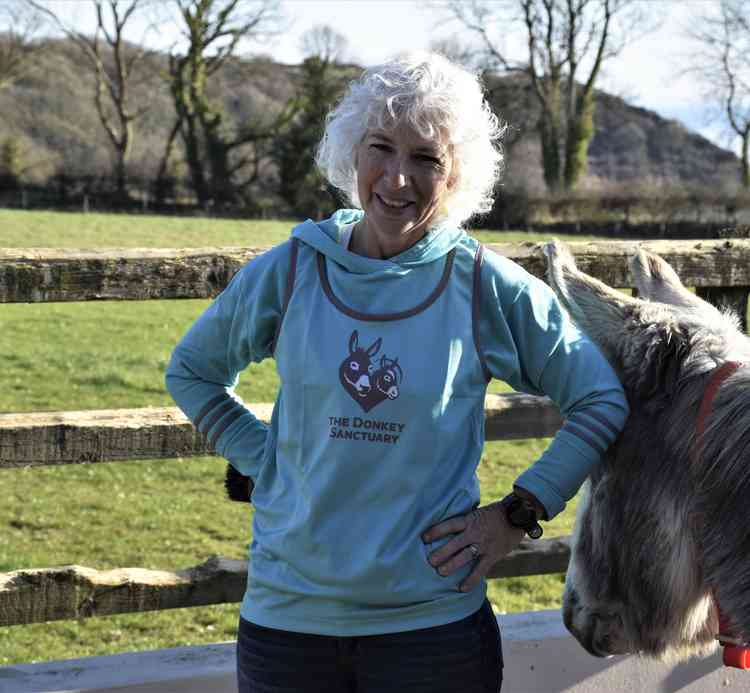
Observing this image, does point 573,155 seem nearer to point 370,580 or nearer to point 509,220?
point 509,220

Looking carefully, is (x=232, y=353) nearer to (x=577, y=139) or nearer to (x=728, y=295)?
(x=728, y=295)

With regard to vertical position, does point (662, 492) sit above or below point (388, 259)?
below

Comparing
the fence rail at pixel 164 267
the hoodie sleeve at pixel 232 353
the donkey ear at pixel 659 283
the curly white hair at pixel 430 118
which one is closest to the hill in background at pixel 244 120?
the fence rail at pixel 164 267

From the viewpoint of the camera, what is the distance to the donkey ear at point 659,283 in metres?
2.02

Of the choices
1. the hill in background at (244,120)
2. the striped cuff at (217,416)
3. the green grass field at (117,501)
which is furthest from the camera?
the hill in background at (244,120)

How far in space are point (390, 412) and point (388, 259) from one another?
12.1 inches

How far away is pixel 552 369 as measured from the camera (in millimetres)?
1939

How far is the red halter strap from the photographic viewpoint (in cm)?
168

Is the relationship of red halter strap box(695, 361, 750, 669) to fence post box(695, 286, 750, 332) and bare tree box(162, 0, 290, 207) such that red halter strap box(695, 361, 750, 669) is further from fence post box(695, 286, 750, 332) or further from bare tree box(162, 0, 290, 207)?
bare tree box(162, 0, 290, 207)

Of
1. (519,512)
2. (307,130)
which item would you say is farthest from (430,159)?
(307,130)

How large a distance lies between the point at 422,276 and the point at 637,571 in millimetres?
661

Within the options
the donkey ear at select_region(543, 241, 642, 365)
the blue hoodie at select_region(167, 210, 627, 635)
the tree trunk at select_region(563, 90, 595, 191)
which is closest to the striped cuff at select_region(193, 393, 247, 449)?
the blue hoodie at select_region(167, 210, 627, 635)

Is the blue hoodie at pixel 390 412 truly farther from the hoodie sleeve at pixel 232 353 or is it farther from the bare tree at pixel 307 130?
the bare tree at pixel 307 130

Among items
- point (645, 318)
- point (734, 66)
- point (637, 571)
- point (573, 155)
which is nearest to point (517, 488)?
point (637, 571)
